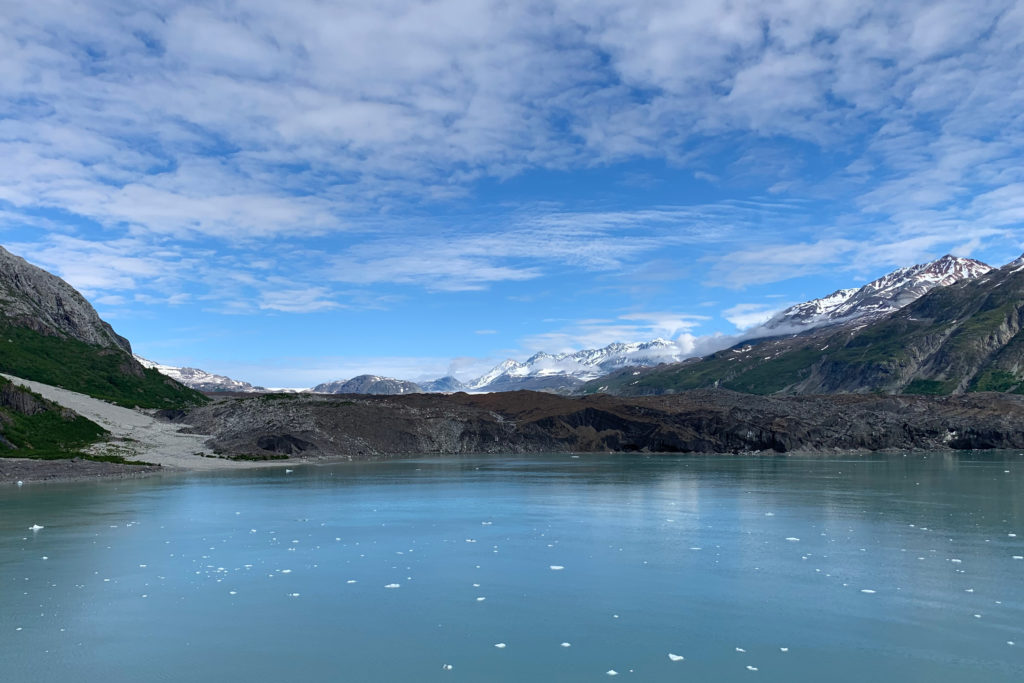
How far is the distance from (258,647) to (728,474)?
66301mm

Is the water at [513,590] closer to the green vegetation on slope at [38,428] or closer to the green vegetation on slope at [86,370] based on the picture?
the green vegetation on slope at [38,428]

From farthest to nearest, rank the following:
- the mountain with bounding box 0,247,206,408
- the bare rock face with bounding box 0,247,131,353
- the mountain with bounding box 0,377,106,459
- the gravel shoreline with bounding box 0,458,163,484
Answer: the bare rock face with bounding box 0,247,131,353
the mountain with bounding box 0,247,206,408
the mountain with bounding box 0,377,106,459
the gravel shoreline with bounding box 0,458,163,484

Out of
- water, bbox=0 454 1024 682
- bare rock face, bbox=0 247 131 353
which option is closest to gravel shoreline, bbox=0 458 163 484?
water, bbox=0 454 1024 682

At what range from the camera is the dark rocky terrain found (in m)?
118

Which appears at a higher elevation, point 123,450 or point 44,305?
point 44,305

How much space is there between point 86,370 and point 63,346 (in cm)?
816

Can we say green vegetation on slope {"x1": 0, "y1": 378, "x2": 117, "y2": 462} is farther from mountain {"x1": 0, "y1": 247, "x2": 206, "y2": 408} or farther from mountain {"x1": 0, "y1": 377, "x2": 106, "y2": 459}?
mountain {"x1": 0, "y1": 247, "x2": 206, "y2": 408}

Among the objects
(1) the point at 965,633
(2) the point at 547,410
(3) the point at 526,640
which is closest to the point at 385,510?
(3) the point at 526,640

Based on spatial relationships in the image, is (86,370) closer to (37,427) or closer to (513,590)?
(37,427)

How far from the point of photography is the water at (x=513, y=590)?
1709cm

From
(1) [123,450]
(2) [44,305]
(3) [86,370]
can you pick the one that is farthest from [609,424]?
(2) [44,305]

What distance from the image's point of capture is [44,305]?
5428 inches

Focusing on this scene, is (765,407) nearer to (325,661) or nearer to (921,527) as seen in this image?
(921,527)

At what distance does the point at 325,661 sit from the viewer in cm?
1727
